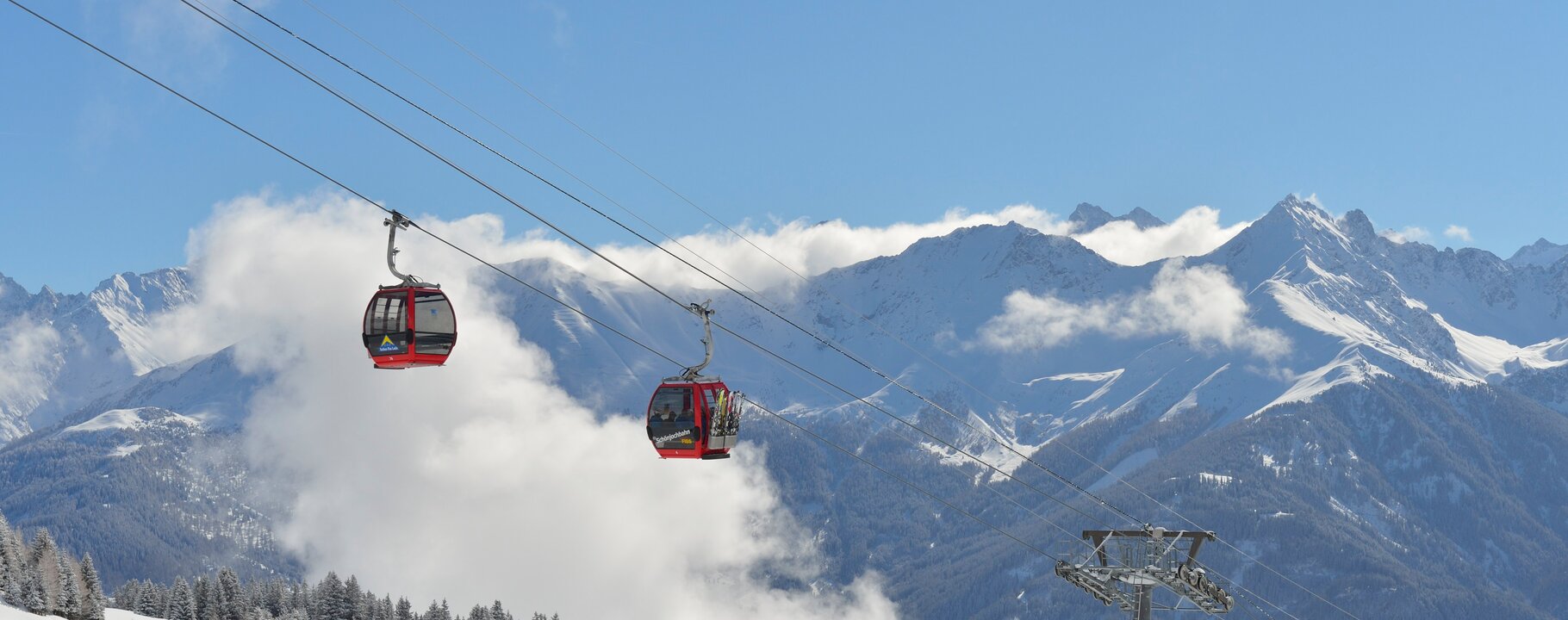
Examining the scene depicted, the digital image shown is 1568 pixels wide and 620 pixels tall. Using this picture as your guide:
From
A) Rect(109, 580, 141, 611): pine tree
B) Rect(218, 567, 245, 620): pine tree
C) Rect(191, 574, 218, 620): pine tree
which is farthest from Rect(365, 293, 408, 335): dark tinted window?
Rect(109, 580, 141, 611): pine tree

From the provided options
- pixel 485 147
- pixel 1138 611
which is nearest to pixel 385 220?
pixel 485 147

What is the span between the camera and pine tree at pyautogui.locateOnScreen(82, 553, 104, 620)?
400 ft

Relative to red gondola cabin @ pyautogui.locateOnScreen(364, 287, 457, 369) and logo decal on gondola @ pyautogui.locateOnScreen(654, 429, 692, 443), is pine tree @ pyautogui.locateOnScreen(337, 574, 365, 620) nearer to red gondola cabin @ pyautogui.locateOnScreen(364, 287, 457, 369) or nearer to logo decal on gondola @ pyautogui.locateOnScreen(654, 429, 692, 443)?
logo decal on gondola @ pyautogui.locateOnScreen(654, 429, 692, 443)

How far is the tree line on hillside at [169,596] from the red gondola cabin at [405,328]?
83127 mm

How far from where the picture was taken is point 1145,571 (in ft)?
165

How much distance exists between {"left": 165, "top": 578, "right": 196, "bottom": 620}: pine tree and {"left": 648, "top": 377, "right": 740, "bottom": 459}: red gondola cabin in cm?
11197

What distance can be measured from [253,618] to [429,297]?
354ft

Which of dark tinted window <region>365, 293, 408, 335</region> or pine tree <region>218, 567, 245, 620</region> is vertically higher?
dark tinted window <region>365, 293, 408, 335</region>

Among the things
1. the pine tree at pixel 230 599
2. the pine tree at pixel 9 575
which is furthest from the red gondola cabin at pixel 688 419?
the pine tree at pixel 230 599

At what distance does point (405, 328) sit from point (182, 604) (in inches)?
4503

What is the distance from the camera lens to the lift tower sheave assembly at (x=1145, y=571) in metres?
50.2

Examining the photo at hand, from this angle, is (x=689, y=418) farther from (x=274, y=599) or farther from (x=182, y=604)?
(x=274, y=599)

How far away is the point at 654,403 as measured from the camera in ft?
162

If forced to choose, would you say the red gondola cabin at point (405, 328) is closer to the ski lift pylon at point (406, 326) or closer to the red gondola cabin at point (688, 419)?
the ski lift pylon at point (406, 326)
